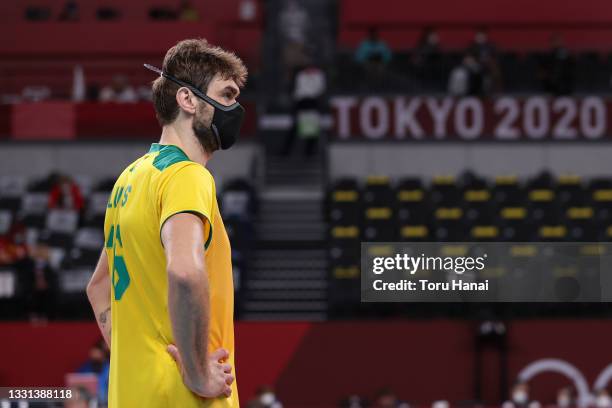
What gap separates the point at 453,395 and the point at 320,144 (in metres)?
7.15

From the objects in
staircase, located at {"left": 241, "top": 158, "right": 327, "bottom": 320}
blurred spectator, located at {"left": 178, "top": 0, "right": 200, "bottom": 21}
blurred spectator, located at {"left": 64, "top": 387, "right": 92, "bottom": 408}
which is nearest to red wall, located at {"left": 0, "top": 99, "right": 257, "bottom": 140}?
staircase, located at {"left": 241, "top": 158, "right": 327, "bottom": 320}

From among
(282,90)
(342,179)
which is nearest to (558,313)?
(342,179)

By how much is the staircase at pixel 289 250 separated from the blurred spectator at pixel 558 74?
429cm

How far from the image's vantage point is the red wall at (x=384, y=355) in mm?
14578

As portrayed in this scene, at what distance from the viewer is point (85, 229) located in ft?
57.1

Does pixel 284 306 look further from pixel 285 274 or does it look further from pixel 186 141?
pixel 186 141

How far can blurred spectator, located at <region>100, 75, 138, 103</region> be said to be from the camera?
21047 millimetres

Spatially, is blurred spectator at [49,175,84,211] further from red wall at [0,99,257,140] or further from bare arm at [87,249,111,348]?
bare arm at [87,249,111,348]

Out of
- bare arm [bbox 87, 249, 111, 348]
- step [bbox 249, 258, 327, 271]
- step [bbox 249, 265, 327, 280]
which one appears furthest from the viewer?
step [bbox 249, 258, 327, 271]

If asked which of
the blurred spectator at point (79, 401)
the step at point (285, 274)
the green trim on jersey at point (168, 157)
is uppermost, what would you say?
the green trim on jersey at point (168, 157)

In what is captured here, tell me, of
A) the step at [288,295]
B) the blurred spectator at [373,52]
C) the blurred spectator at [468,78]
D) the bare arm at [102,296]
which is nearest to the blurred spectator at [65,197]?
the step at [288,295]

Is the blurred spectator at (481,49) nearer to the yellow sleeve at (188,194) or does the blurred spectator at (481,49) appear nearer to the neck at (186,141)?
the neck at (186,141)

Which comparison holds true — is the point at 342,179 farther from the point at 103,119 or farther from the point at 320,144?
the point at 103,119

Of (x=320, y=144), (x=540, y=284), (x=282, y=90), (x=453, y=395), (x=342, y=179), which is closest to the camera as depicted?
(x=540, y=284)
